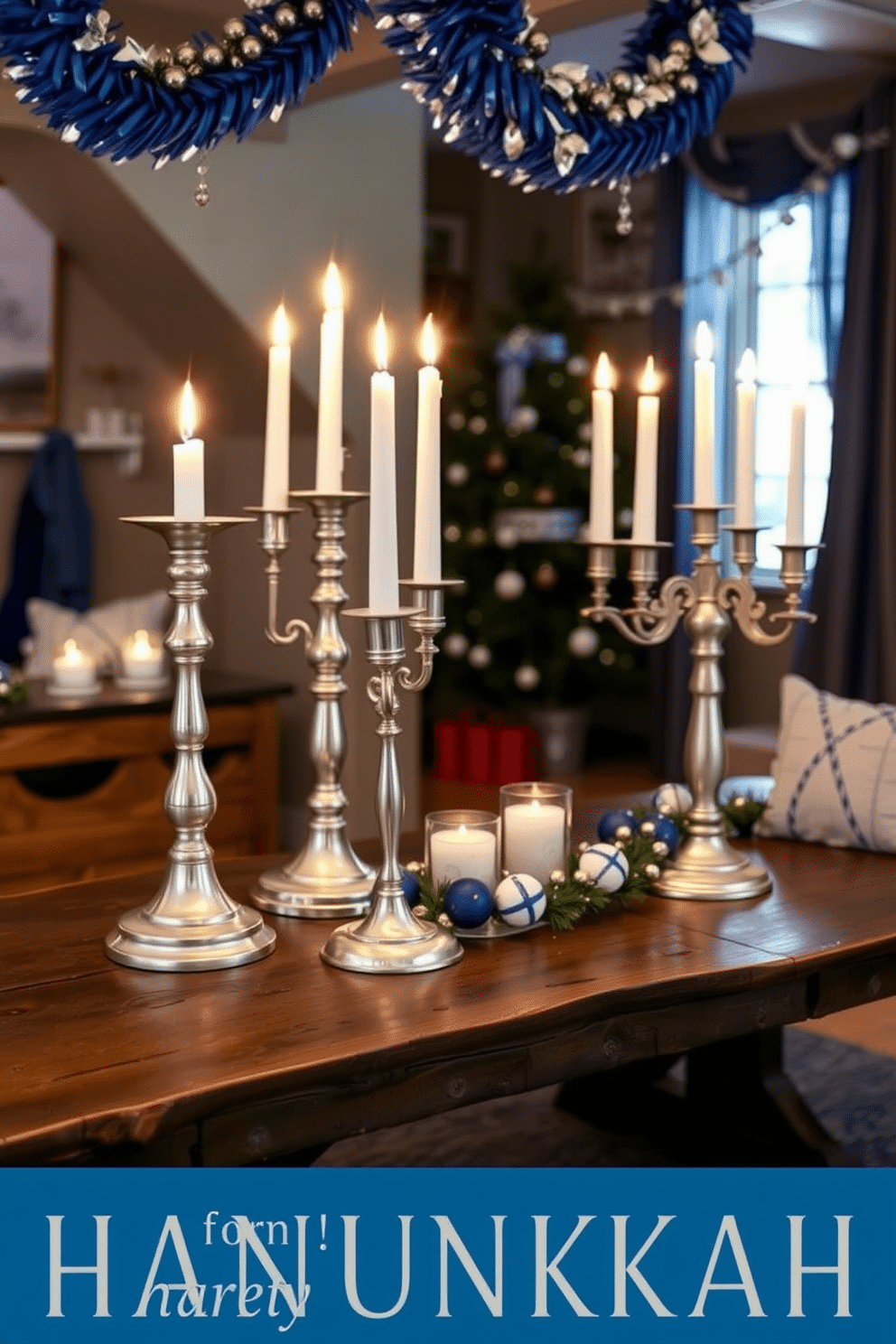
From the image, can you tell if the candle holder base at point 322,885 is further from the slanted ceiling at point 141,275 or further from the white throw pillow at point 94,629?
the slanted ceiling at point 141,275

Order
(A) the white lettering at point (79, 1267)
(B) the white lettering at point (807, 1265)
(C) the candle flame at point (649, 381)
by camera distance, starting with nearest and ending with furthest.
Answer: (A) the white lettering at point (79, 1267)
(B) the white lettering at point (807, 1265)
(C) the candle flame at point (649, 381)

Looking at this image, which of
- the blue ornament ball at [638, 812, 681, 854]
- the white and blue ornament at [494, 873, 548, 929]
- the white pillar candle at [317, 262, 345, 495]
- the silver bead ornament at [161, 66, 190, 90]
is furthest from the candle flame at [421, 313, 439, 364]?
the blue ornament ball at [638, 812, 681, 854]

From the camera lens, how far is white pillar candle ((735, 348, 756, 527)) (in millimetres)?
2324

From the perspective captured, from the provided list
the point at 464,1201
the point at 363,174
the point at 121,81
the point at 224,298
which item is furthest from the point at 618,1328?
the point at 363,174

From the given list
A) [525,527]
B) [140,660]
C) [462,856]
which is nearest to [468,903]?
[462,856]

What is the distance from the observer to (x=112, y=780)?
4254mm

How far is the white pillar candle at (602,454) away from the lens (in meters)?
2.25

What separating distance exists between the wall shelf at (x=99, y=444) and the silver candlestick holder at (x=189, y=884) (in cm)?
400

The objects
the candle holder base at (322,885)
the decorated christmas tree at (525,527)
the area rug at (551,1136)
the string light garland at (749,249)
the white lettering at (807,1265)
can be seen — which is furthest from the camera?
the decorated christmas tree at (525,527)

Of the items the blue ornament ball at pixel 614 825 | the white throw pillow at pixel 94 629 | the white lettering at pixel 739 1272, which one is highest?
the white throw pillow at pixel 94 629

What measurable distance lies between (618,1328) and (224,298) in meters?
3.73

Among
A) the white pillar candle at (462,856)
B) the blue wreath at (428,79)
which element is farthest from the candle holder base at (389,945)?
the blue wreath at (428,79)

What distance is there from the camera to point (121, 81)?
2.08m

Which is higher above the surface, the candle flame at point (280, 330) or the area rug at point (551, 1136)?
the candle flame at point (280, 330)
